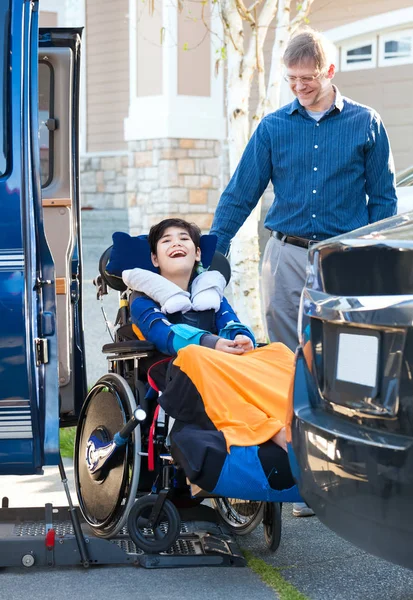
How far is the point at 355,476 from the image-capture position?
109 inches

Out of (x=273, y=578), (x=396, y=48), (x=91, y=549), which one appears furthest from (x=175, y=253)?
(x=396, y=48)

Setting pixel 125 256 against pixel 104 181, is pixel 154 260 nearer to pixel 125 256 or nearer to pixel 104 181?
pixel 125 256

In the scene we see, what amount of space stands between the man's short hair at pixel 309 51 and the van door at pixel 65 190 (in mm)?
1191

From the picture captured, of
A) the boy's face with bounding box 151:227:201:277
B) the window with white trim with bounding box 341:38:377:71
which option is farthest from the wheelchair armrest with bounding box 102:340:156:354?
the window with white trim with bounding box 341:38:377:71

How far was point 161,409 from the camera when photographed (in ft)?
13.9

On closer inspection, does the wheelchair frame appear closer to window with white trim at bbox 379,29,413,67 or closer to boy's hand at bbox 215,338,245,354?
boy's hand at bbox 215,338,245,354

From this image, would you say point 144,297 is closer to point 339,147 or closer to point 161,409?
point 161,409

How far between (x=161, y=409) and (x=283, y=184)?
1399mm

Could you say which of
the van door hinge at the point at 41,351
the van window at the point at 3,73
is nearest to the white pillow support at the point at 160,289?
the van door hinge at the point at 41,351

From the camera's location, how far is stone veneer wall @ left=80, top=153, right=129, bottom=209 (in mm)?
18562

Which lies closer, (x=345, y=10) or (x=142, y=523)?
(x=142, y=523)

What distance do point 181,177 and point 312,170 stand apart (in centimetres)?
1027

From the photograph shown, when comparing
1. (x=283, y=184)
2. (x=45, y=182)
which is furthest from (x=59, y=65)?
(x=283, y=184)

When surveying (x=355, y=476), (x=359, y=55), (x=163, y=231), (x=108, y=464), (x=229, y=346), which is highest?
(x=359, y=55)
